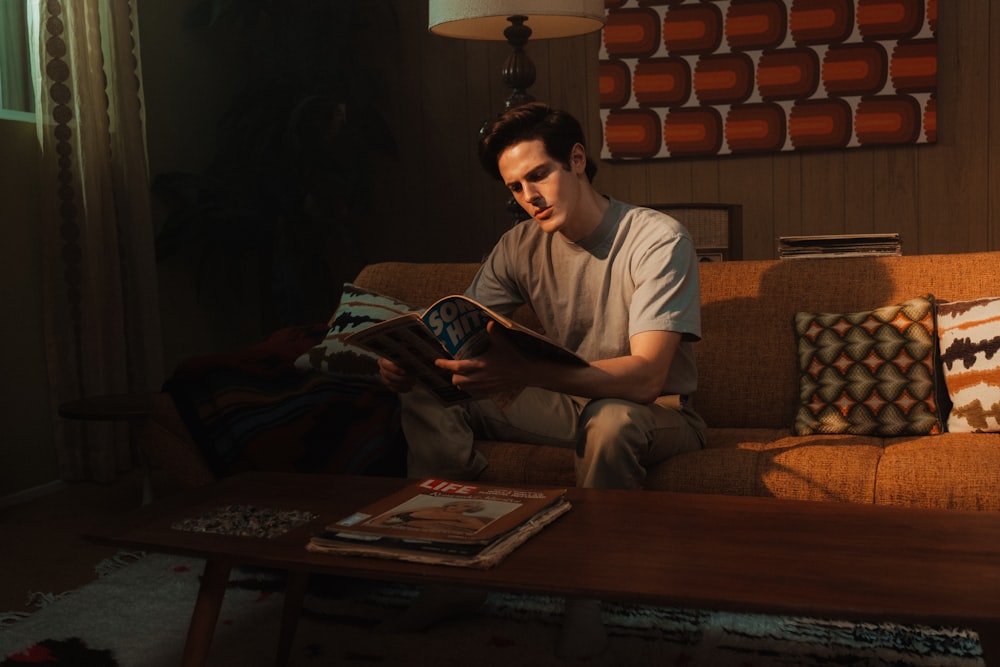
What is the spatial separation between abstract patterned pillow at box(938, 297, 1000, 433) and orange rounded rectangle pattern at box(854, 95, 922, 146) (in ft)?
5.85

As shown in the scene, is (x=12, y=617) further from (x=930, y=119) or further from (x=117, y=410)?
(x=930, y=119)

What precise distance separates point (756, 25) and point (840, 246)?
1.58 metres

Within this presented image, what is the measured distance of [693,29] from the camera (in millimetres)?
4051

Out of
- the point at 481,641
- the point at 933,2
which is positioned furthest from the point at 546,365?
the point at 933,2

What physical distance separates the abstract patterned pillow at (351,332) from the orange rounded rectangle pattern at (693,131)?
73.4 inches

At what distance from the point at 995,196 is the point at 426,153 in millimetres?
2246

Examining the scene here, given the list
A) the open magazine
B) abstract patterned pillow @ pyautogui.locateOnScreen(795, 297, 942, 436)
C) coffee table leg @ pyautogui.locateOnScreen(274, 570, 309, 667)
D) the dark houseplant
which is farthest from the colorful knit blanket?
the dark houseplant

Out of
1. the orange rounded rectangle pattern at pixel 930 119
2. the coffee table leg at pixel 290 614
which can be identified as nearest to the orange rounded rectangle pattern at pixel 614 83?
the orange rounded rectangle pattern at pixel 930 119

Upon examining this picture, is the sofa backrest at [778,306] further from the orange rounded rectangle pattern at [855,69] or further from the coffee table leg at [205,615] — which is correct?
the orange rounded rectangle pattern at [855,69]

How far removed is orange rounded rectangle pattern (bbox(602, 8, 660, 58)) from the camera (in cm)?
409

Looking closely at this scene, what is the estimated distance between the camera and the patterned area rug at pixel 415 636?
73.6 inches

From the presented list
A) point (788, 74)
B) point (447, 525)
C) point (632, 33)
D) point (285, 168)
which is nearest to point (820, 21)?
point (788, 74)

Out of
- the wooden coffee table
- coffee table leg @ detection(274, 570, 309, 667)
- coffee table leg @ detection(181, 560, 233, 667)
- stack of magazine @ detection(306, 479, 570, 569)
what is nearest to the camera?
the wooden coffee table

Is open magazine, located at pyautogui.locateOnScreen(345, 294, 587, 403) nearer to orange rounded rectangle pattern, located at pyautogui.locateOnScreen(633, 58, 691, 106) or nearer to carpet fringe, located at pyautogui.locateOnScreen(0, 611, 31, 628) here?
carpet fringe, located at pyautogui.locateOnScreen(0, 611, 31, 628)
